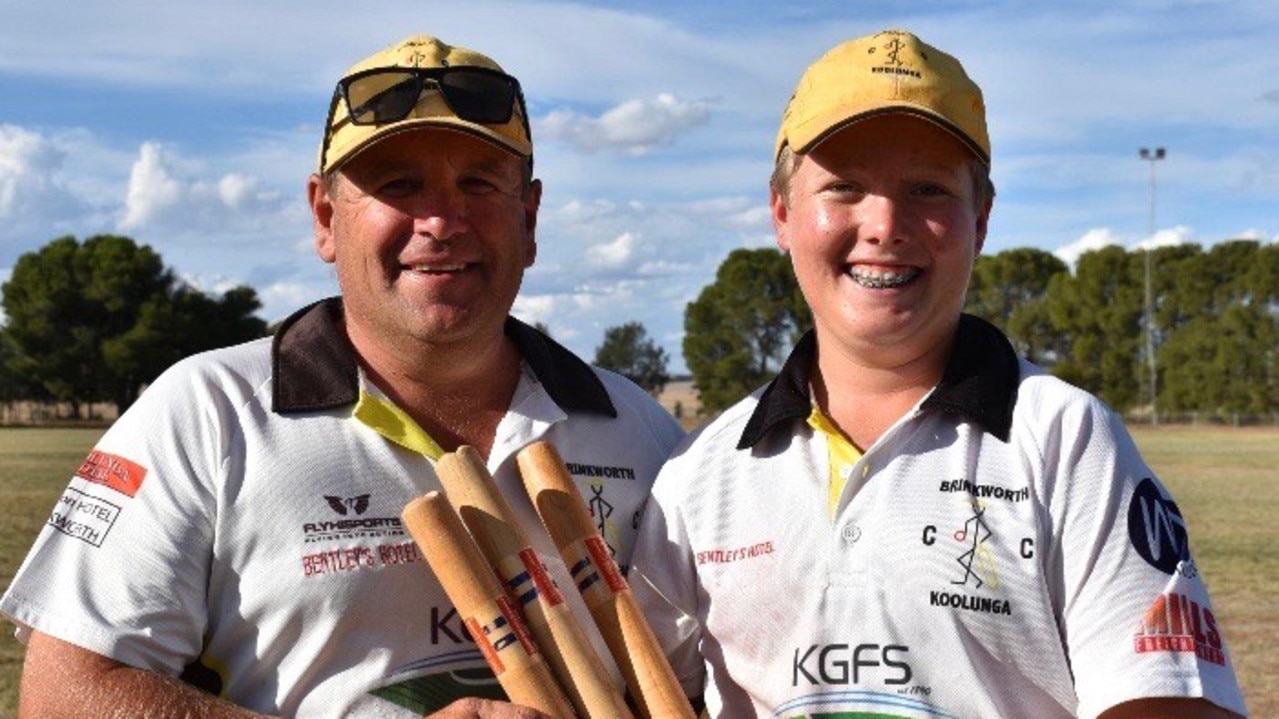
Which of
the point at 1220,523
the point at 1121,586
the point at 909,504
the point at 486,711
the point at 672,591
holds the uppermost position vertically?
the point at 909,504

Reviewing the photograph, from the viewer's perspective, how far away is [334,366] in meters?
3.27

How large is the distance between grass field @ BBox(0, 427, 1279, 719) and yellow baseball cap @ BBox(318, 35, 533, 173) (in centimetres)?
500

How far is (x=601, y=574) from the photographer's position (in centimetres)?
301

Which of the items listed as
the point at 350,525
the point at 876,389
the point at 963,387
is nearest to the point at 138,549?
the point at 350,525

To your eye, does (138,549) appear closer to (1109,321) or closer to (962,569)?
Result: (962,569)

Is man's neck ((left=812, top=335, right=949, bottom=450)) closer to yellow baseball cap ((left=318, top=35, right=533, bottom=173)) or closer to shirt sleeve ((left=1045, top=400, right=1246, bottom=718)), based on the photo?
shirt sleeve ((left=1045, top=400, right=1246, bottom=718))

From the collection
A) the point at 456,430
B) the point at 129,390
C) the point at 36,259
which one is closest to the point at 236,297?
the point at 129,390

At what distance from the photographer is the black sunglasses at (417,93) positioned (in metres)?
3.17

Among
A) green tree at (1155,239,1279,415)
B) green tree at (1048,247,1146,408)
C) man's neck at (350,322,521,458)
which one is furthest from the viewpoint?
green tree at (1048,247,1146,408)

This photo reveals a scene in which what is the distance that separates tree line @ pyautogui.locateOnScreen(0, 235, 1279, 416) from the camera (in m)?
64.6

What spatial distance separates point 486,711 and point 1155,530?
1153mm

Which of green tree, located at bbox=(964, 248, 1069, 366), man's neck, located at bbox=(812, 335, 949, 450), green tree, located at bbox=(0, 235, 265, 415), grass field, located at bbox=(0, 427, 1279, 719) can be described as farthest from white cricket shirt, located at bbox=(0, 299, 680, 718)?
green tree, located at bbox=(964, 248, 1069, 366)

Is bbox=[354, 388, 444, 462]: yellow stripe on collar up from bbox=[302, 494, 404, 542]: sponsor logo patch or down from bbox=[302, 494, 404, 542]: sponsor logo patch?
up

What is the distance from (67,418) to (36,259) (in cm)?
979
